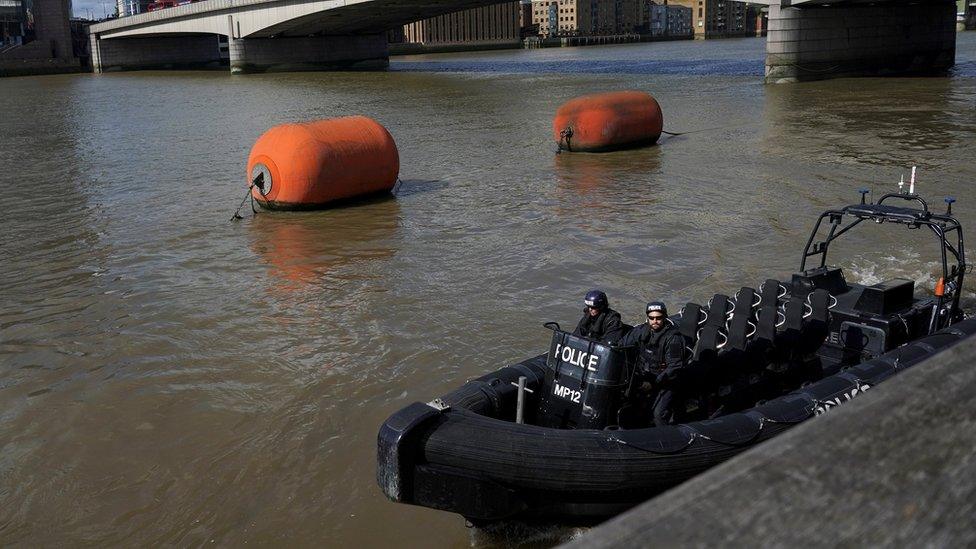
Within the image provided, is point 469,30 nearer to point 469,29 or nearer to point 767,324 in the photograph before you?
point 469,29

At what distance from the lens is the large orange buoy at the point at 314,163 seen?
17.1 metres

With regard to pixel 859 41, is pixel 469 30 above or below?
above

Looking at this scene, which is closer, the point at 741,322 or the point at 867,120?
the point at 741,322

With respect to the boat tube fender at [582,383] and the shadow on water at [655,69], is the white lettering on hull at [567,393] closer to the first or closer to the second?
the boat tube fender at [582,383]

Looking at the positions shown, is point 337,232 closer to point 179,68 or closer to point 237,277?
point 237,277

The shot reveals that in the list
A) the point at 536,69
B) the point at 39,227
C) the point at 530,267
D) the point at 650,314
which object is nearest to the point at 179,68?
the point at 536,69

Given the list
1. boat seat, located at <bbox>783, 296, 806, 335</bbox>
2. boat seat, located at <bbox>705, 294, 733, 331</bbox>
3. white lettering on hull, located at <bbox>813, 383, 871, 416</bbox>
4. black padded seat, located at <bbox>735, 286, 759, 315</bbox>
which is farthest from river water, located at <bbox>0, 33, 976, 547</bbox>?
boat seat, located at <bbox>783, 296, 806, 335</bbox>

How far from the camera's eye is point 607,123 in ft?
79.9

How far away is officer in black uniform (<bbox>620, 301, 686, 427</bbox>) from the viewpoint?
691 centimetres

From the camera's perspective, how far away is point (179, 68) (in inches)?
3231

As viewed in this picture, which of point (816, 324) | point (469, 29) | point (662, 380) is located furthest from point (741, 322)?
point (469, 29)

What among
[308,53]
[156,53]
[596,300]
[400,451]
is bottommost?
[400,451]

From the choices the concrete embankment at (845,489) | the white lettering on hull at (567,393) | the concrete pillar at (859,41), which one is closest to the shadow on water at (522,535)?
the white lettering on hull at (567,393)

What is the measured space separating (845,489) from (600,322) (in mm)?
6125
